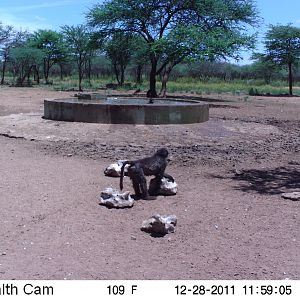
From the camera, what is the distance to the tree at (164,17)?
87.8 feet

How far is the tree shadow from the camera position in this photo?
744cm

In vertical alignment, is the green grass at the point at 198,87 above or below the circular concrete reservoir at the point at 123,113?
above

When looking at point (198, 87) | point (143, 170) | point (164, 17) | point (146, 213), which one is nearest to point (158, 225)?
point (146, 213)

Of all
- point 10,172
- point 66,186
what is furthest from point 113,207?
point 10,172

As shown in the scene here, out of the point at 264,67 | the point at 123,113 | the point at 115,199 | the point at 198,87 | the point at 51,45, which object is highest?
the point at 51,45

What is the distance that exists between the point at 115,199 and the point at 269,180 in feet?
9.83

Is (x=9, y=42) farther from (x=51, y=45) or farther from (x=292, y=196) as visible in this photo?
(x=292, y=196)

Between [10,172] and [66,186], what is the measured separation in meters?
1.29

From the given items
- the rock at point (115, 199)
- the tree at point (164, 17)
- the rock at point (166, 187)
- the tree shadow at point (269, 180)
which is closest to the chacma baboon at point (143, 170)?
the rock at point (166, 187)

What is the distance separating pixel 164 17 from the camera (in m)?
28.2

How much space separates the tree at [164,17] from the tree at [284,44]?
1276 cm

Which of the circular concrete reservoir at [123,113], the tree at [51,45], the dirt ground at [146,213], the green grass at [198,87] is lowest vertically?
the dirt ground at [146,213]

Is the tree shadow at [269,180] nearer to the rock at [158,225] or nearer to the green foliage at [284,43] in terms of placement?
the rock at [158,225]

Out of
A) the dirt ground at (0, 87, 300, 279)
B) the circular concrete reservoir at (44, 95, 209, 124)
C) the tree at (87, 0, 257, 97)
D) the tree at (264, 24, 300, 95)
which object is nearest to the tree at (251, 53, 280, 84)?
the tree at (264, 24, 300, 95)
